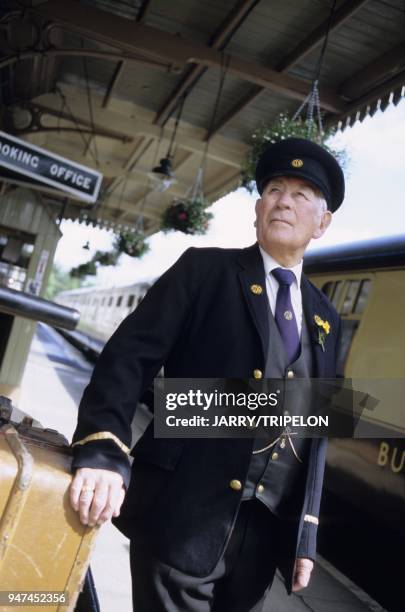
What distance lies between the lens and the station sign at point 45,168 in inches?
193

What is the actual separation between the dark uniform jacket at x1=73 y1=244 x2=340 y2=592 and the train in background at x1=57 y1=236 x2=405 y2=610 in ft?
9.40

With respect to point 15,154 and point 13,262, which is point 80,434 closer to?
point 15,154

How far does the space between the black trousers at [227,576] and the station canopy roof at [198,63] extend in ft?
14.2

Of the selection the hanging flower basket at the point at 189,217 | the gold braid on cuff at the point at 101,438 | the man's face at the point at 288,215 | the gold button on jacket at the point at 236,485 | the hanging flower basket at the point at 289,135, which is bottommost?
the gold button on jacket at the point at 236,485

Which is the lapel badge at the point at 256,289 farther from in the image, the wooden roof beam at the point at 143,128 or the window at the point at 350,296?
the wooden roof beam at the point at 143,128

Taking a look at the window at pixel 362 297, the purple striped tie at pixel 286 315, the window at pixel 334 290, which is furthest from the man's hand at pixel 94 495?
the window at pixel 334 290

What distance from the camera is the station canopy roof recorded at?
5.57 metres

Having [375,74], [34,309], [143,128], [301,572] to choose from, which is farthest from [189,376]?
[143,128]

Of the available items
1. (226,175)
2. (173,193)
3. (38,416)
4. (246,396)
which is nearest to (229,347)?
(246,396)

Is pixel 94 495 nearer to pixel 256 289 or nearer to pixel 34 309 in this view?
pixel 256 289

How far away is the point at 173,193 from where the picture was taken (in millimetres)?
13305

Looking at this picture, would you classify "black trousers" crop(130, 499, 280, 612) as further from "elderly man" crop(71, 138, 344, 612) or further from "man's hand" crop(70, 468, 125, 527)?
"man's hand" crop(70, 468, 125, 527)

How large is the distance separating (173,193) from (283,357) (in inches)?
465

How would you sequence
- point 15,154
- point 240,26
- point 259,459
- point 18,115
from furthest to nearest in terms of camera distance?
point 18,115 → point 240,26 → point 15,154 → point 259,459
